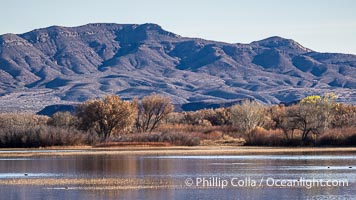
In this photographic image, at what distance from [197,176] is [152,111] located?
72.0 meters

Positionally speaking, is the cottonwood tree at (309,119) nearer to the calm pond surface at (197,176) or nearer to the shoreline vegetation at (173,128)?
the shoreline vegetation at (173,128)

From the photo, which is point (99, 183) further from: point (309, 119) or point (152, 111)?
point (152, 111)

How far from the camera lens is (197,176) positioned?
47.1 meters

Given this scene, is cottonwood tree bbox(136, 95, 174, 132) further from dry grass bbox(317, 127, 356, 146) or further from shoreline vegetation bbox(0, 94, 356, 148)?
dry grass bbox(317, 127, 356, 146)

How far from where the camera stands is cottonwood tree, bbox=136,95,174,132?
386 ft

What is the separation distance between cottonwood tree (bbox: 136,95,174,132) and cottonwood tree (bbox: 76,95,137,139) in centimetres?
1088

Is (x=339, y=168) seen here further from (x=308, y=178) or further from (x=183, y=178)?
(x=183, y=178)

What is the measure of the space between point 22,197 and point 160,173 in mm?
14366

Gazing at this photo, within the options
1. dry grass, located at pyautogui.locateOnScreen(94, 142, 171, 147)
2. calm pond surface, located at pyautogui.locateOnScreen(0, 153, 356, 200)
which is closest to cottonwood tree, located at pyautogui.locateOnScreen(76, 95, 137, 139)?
dry grass, located at pyautogui.locateOnScreen(94, 142, 171, 147)

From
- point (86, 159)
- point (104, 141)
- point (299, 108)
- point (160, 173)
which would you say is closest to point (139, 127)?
point (104, 141)

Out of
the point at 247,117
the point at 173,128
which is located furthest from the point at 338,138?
the point at 173,128

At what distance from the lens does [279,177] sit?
4528 centimetres

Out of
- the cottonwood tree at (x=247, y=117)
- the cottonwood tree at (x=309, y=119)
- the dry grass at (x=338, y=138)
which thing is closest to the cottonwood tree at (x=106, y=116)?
the cottonwood tree at (x=247, y=117)

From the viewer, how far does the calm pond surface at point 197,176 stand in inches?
1471
